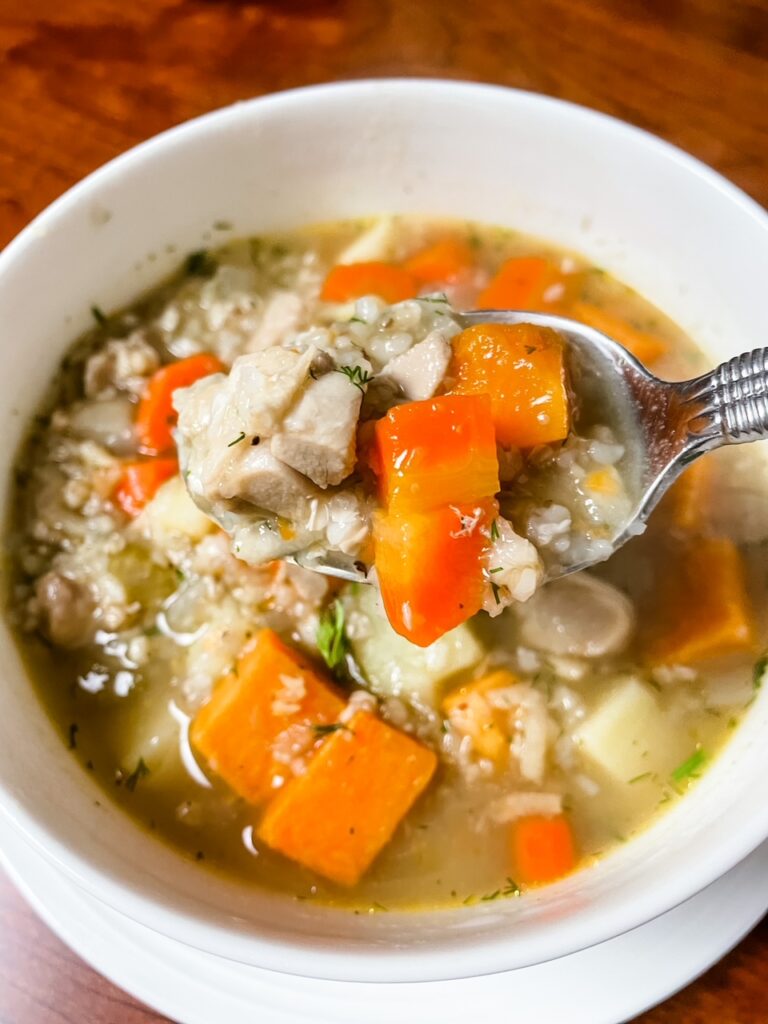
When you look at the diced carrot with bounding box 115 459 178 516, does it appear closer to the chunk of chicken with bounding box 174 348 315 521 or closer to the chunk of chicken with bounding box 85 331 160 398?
the chunk of chicken with bounding box 85 331 160 398

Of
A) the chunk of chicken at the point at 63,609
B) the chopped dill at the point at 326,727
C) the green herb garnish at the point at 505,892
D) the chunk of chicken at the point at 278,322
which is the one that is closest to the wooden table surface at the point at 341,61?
the chunk of chicken at the point at 278,322

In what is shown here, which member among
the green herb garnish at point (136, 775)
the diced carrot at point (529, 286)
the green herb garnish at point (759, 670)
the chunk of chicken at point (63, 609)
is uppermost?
the diced carrot at point (529, 286)

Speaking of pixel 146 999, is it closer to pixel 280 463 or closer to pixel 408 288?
pixel 280 463

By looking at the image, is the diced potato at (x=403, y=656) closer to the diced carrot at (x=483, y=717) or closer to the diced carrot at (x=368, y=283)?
the diced carrot at (x=483, y=717)

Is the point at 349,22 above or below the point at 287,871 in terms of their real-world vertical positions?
above

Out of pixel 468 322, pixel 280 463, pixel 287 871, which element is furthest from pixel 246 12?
pixel 287 871
